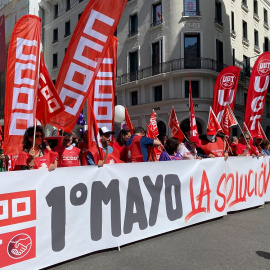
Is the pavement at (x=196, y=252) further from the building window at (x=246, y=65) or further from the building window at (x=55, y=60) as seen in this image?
the building window at (x=55, y=60)

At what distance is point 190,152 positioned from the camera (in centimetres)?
666

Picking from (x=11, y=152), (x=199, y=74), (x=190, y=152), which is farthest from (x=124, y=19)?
(x=11, y=152)

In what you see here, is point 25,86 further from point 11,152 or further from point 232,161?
point 232,161

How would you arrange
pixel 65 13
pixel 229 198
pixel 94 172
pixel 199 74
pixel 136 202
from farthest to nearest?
pixel 65 13
pixel 199 74
pixel 229 198
pixel 136 202
pixel 94 172

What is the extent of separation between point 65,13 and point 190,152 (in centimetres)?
2739

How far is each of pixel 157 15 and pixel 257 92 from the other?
15.9 meters

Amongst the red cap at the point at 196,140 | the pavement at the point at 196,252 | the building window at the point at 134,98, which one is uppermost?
the building window at the point at 134,98

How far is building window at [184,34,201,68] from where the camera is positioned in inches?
842

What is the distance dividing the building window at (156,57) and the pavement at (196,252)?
18366 mm

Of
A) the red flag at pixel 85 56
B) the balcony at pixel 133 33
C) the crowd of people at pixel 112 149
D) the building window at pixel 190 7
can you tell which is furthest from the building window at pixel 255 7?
the red flag at pixel 85 56

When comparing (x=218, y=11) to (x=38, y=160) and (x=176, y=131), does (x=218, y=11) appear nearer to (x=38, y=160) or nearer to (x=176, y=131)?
(x=176, y=131)

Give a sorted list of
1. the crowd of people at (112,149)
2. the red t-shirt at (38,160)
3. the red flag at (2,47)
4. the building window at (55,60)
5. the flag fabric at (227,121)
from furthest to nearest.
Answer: the building window at (55,60), the red flag at (2,47), the flag fabric at (227,121), the crowd of people at (112,149), the red t-shirt at (38,160)

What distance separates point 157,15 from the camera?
2269 cm

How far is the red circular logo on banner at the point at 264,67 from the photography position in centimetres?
889
